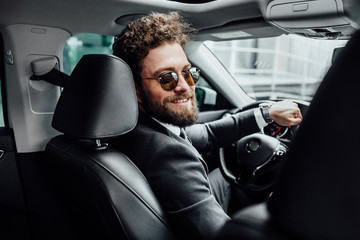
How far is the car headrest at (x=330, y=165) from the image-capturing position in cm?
43

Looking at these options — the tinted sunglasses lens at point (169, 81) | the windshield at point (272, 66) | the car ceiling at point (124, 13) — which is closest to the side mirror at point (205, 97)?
the car ceiling at point (124, 13)

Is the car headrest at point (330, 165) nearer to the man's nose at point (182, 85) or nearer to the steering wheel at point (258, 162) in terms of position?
the man's nose at point (182, 85)

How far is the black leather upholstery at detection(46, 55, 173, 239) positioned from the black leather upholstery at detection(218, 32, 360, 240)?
740 millimetres

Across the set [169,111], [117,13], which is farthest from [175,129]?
[117,13]

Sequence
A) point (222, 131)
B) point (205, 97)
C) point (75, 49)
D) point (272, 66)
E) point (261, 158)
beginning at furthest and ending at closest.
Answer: point (272, 66) < point (75, 49) < point (205, 97) < point (222, 131) < point (261, 158)

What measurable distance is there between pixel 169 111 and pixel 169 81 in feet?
0.46

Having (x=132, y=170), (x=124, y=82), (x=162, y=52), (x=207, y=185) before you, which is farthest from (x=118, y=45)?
(x=207, y=185)

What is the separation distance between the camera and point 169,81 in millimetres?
1531

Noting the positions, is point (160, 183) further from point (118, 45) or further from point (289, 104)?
point (289, 104)

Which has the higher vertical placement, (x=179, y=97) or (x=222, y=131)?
(x=179, y=97)

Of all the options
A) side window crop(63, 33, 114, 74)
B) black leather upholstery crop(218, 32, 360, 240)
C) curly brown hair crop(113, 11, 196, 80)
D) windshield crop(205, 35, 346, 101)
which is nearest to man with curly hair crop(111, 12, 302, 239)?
curly brown hair crop(113, 11, 196, 80)

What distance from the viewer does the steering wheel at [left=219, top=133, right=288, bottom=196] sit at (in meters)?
2.04

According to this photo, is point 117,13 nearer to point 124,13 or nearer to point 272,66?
point 124,13

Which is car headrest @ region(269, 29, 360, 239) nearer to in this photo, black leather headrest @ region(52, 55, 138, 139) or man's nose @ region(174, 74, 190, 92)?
black leather headrest @ region(52, 55, 138, 139)
